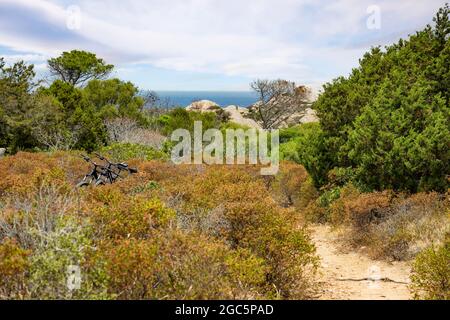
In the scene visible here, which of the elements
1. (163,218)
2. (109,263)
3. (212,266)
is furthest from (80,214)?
(212,266)

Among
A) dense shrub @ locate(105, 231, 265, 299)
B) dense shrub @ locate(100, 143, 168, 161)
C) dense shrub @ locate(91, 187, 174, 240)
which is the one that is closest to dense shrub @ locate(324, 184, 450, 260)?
dense shrub @ locate(105, 231, 265, 299)

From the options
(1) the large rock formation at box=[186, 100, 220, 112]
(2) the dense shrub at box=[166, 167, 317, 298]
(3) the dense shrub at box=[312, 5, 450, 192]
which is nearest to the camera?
Answer: (2) the dense shrub at box=[166, 167, 317, 298]

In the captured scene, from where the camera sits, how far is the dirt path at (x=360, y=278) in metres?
7.10

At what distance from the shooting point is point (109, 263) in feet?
15.1

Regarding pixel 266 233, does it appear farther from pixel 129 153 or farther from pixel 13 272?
pixel 129 153

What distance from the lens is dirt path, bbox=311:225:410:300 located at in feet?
23.3

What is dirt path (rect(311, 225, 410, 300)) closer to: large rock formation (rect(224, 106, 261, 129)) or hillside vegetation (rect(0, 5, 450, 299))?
hillside vegetation (rect(0, 5, 450, 299))

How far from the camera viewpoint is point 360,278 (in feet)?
26.6

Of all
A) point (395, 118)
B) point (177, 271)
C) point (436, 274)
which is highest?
point (395, 118)

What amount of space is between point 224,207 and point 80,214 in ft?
7.78

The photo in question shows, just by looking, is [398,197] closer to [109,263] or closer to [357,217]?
[357,217]

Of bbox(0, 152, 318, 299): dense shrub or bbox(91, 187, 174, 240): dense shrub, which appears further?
bbox(91, 187, 174, 240): dense shrub

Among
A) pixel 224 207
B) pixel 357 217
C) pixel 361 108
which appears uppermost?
pixel 361 108

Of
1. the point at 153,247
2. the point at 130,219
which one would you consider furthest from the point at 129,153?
the point at 153,247
